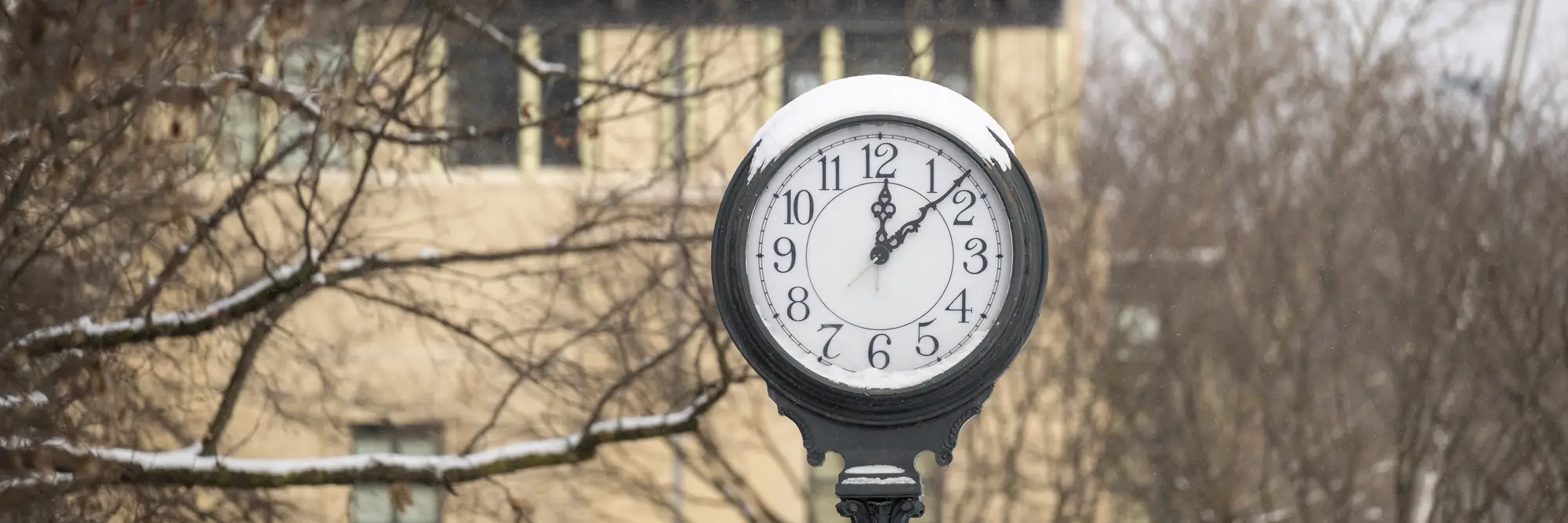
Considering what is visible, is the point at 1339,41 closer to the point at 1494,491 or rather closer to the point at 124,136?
the point at 1494,491

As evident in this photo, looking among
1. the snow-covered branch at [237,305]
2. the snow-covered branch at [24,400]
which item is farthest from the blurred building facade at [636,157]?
the snow-covered branch at [24,400]

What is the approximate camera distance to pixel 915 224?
5.18m

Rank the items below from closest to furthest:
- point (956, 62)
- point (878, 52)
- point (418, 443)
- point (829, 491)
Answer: point (878, 52) → point (956, 62) → point (418, 443) → point (829, 491)

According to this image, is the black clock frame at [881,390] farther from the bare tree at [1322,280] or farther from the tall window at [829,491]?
the tall window at [829,491]

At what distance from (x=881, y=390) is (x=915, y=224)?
43 centimetres

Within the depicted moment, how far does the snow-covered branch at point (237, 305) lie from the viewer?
25.0 feet

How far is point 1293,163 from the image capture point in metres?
22.2

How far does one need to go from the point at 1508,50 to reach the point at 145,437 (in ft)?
34.0

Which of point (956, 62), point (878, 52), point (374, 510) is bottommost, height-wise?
point (374, 510)

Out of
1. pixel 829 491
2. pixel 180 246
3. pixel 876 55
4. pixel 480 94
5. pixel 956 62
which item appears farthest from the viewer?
pixel 829 491

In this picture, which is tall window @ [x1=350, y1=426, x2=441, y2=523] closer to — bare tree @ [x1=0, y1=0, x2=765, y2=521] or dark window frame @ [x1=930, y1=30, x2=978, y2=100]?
dark window frame @ [x1=930, y1=30, x2=978, y2=100]

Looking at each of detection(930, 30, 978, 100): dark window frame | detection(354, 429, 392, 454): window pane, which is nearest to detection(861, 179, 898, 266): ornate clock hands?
detection(930, 30, 978, 100): dark window frame

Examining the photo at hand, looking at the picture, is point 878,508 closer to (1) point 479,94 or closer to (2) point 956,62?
(1) point 479,94

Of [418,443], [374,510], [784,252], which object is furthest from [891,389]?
[374,510]
